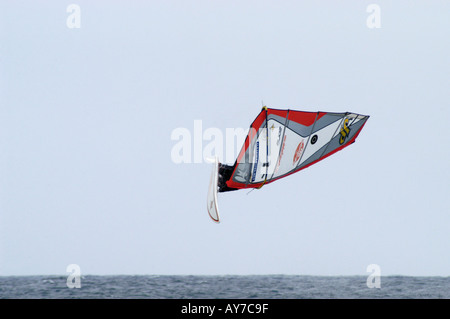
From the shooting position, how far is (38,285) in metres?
34.3

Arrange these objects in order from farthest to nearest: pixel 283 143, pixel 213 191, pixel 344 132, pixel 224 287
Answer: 1. pixel 224 287
2. pixel 344 132
3. pixel 283 143
4. pixel 213 191

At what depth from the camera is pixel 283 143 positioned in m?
22.5

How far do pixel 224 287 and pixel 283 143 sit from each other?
37.8ft

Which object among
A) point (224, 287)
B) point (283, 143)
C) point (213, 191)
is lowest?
point (224, 287)

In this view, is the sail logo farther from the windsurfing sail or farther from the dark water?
the dark water

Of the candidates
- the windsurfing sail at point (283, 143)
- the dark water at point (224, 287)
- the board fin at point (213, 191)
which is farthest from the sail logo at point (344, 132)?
the dark water at point (224, 287)

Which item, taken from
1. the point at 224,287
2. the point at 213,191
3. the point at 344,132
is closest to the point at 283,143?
the point at 344,132

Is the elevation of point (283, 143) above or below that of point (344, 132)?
below

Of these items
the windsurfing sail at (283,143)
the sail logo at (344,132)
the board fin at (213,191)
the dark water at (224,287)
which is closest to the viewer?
the board fin at (213,191)

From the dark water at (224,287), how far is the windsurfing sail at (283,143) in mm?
7158

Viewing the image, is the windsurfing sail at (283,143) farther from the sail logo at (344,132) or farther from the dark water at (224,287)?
the dark water at (224,287)

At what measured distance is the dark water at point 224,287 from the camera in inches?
1133

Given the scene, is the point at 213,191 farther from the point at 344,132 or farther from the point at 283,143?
the point at 344,132
